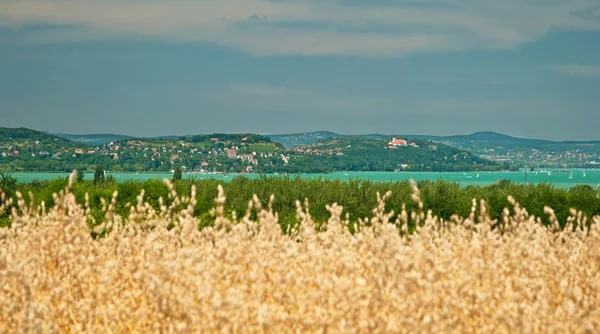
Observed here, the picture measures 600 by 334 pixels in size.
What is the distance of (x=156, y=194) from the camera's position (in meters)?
13.7

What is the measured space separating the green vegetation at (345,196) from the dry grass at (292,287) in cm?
548

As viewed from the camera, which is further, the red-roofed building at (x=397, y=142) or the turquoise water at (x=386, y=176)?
the red-roofed building at (x=397, y=142)

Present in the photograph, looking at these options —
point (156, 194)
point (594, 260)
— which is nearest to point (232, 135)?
point (156, 194)

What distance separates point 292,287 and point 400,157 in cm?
7995

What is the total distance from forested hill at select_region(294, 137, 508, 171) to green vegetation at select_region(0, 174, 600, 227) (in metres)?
63.7

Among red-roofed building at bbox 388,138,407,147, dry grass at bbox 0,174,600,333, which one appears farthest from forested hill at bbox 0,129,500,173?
dry grass at bbox 0,174,600,333

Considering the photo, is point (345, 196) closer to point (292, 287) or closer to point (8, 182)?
point (292, 287)

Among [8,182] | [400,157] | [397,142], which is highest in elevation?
[397,142]

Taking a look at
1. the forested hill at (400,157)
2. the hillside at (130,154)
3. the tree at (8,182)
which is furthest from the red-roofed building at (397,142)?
the tree at (8,182)

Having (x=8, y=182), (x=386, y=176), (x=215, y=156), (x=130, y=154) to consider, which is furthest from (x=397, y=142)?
(x=8, y=182)

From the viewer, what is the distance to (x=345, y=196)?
12.6 m

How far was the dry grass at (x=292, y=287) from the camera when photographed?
12.7 ft

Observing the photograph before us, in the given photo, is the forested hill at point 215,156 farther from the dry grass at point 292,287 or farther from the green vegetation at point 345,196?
the dry grass at point 292,287

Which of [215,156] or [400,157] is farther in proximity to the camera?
[400,157]
